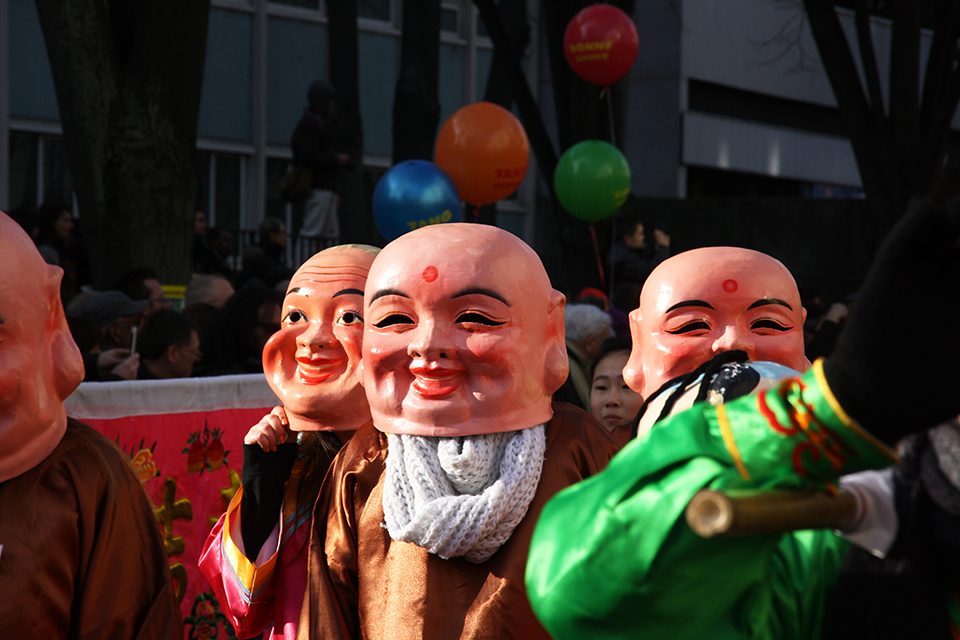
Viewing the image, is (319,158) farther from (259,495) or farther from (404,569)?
(404,569)

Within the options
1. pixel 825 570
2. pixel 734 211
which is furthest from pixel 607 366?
pixel 734 211

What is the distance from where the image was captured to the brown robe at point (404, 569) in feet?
7.22

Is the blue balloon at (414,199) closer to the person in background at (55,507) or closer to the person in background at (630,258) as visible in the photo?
the person in background at (630,258)

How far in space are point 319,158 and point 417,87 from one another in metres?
1.20

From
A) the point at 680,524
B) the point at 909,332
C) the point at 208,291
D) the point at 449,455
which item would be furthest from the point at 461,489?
the point at 208,291

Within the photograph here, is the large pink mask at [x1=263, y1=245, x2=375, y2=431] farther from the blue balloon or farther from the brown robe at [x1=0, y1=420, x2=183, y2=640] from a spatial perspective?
the blue balloon

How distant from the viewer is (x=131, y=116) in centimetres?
595

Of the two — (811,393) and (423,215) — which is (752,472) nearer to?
(811,393)

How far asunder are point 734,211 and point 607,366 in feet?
39.9

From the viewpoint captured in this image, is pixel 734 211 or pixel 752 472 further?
pixel 734 211

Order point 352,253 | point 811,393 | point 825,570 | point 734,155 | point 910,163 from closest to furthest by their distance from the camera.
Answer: point 811,393, point 825,570, point 352,253, point 910,163, point 734,155

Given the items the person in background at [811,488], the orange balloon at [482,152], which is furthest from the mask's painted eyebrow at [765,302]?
the orange balloon at [482,152]

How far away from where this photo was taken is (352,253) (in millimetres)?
2717

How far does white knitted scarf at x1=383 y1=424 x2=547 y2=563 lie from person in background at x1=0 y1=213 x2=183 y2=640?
21.3 inches
